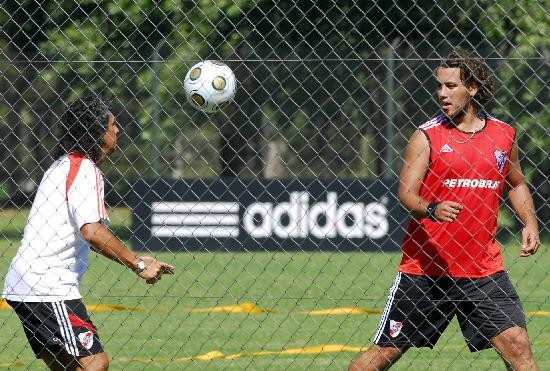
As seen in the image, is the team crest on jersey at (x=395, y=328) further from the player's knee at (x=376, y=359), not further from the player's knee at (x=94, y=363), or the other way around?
the player's knee at (x=94, y=363)

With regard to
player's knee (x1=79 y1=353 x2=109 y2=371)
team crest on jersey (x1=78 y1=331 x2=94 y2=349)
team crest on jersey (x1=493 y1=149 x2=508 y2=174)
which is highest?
team crest on jersey (x1=493 y1=149 x2=508 y2=174)

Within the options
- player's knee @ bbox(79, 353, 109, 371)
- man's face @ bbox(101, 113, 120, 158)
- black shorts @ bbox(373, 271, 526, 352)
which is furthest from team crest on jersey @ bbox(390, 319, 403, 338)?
man's face @ bbox(101, 113, 120, 158)

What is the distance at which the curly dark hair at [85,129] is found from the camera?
18.3ft

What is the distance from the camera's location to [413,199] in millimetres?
5418

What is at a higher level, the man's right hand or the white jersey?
the man's right hand

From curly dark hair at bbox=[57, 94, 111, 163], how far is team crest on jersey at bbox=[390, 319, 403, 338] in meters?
1.62

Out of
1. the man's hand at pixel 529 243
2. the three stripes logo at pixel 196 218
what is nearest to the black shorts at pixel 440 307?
the man's hand at pixel 529 243

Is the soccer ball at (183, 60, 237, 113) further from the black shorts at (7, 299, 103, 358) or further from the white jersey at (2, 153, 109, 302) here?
the black shorts at (7, 299, 103, 358)

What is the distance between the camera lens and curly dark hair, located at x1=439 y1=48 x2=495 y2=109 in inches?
220

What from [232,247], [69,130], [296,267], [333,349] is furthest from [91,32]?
[69,130]

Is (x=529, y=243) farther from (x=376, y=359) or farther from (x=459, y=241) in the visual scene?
(x=376, y=359)

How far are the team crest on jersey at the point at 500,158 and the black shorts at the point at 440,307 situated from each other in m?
0.52

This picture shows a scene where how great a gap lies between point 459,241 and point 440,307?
0.34m

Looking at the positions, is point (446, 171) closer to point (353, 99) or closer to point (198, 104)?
point (198, 104)
